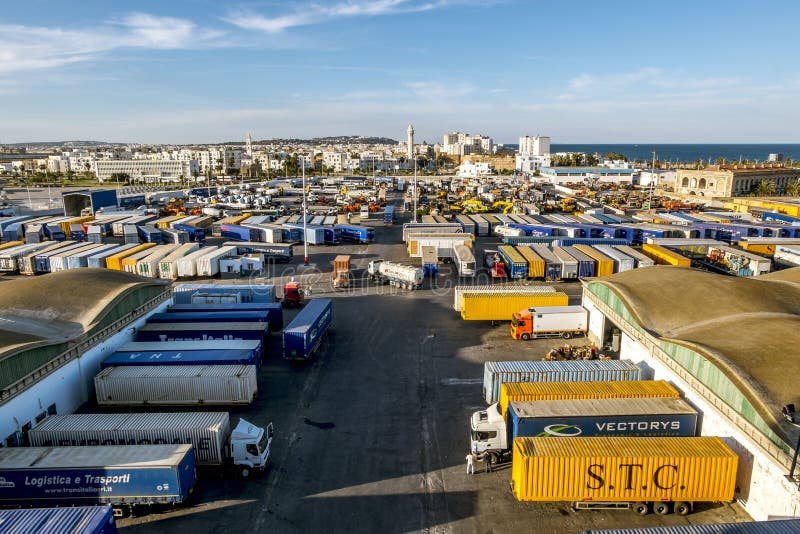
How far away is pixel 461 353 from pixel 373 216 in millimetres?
65762

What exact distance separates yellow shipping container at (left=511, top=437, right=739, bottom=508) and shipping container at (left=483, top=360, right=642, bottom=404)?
272 inches

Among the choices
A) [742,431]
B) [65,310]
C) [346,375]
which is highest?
[65,310]

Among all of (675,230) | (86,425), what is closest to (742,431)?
(86,425)

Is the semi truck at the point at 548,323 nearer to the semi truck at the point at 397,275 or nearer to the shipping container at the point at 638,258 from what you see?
the semi truck at the point at 397,275

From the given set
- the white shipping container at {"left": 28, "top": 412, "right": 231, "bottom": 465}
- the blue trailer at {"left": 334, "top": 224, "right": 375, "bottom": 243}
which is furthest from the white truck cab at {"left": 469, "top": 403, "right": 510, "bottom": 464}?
the blue trailer at {"left": 334, "top": 224, "right": 375, "bottom": 243}

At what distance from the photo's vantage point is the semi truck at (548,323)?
33.3 metres

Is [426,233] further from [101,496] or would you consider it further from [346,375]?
[101,496]

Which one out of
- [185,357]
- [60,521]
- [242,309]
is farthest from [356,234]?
Answer: [60,521]

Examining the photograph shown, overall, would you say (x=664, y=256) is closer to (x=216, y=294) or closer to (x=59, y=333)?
(x=216, y=294)

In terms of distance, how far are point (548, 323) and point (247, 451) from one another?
21549 millimetres

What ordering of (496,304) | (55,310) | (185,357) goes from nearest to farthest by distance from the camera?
(185,357) → (55,310) → (496,304)

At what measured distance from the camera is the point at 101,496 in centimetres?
1694

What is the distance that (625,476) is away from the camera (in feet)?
55.7

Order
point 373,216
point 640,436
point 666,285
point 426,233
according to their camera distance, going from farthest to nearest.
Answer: point 373,216, point 426,233, point 666,285, point 640,436
